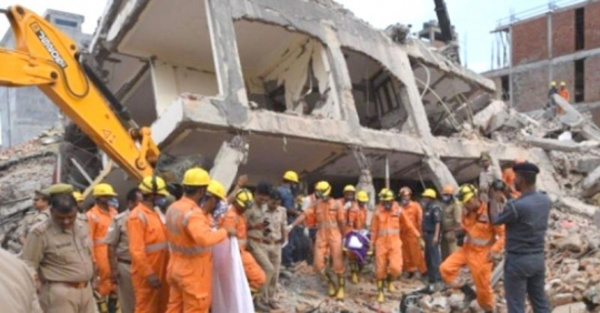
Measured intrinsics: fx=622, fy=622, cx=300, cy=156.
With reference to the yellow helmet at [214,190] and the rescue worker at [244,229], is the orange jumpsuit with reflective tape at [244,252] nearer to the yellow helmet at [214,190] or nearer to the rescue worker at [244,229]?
the rescue worker at [244,229]

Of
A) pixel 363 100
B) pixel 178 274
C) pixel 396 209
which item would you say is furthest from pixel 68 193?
A: pixel 363 100

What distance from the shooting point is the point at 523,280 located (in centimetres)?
536

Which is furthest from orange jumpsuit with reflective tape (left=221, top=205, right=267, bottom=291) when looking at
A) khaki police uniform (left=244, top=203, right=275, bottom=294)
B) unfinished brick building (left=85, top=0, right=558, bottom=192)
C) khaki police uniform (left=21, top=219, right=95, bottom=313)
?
unfinished brick building (left=85, top=0, right=558, bottom=192)

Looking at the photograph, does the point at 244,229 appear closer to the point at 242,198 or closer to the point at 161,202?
the point at 242,198

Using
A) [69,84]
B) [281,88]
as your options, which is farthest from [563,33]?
[69,84]

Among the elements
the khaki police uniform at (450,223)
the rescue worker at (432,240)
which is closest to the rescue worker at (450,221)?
the khaki police uniform at (450,223)

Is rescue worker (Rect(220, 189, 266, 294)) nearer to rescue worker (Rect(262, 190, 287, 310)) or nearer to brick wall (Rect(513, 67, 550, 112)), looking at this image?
rescue worker (Rect(262, 190, 287, 310))

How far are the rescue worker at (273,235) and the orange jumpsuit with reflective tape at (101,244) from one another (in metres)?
1.98

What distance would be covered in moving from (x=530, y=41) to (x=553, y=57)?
6.42ft

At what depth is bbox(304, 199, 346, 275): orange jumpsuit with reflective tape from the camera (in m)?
9.52

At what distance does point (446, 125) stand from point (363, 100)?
2.40 metres

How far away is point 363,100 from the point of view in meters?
16.3

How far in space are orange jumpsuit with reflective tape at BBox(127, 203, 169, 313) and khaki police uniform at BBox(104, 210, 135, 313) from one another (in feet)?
1.27

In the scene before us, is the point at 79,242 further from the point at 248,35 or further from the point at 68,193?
the point at 248,35
